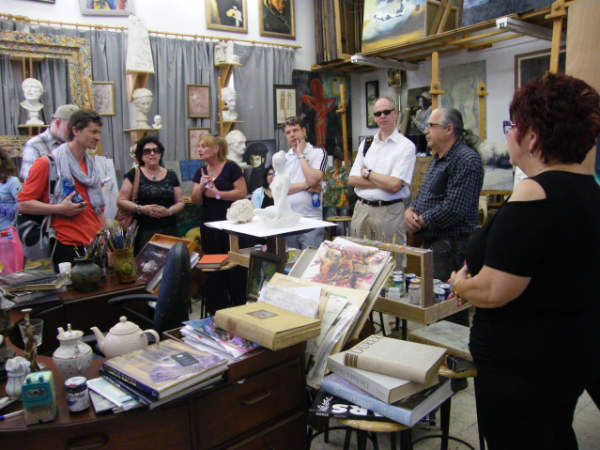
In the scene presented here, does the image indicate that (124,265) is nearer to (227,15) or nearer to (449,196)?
(449,196)

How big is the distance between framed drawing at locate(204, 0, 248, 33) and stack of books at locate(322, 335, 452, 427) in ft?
17.6

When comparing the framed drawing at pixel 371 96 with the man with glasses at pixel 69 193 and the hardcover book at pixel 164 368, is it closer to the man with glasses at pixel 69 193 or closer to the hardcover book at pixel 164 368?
the man with glasses at pixel 69 193

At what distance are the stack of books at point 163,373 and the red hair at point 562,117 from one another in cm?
112

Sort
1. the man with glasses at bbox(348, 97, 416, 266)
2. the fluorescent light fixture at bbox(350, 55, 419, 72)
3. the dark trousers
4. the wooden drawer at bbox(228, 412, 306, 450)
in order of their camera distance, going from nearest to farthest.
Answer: the wooden drawer at bbox(228, 412, 306, 450) → the dark trousers → the man with glasses at bbox(348, 97, 416, 266) → the fluorescent light fixture at bbox(350, 55, 419, 72)

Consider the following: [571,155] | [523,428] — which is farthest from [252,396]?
[571,155]

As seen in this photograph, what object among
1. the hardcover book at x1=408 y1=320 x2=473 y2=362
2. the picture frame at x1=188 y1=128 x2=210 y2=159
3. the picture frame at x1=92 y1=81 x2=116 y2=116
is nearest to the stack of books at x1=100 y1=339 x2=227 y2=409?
the hardcover book at x1=408 y1=320 x2=473 y2=362

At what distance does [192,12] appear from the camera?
575cm

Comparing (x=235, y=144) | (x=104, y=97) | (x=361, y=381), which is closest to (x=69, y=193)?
(x=361, y=381)

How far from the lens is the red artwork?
22.3 feet

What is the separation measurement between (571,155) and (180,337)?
138cm

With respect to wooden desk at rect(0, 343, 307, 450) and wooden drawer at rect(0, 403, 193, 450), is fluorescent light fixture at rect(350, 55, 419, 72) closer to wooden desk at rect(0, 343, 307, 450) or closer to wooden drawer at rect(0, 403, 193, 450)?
wooden desk at rect(0, 343, 307, 450)

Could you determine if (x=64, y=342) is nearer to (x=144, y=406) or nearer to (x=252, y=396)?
(x=144, y=406)

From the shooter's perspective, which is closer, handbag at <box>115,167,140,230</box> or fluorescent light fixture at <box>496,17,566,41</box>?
handbag at <box>115,167,140,230</box>

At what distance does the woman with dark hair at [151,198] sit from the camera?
3.60 meters
